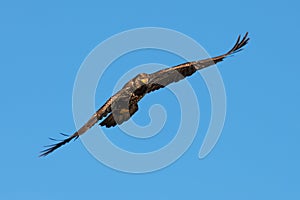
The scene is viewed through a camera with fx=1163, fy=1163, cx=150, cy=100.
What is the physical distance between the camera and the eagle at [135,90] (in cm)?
3850

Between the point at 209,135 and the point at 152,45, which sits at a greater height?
the point at 152,45

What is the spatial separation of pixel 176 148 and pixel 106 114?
9.89 feet

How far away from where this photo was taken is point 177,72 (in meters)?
39.9

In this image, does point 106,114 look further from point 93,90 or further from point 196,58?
point 196,58

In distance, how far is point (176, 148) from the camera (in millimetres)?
40219

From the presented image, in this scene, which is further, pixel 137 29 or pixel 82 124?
pixel 137 29

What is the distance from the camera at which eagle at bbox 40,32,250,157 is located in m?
38.5

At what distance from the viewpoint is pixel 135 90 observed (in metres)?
39.2

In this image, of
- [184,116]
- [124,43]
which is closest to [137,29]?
[124,43]

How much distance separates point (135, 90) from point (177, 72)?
67.6 inches

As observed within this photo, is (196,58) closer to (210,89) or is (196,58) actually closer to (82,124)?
(210,89)

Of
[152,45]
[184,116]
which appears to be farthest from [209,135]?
[152,45]

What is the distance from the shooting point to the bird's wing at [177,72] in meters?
39.4

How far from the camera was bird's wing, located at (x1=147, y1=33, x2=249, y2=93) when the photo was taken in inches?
1553
